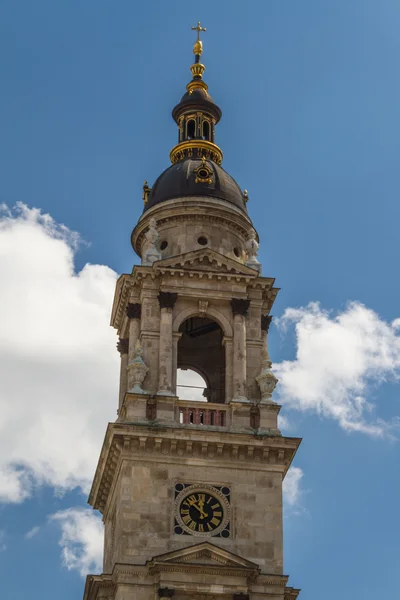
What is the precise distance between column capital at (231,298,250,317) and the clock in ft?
23.6

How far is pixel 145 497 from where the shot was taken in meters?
49.0

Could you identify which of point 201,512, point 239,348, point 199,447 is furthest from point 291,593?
point 239,348

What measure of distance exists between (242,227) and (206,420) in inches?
367

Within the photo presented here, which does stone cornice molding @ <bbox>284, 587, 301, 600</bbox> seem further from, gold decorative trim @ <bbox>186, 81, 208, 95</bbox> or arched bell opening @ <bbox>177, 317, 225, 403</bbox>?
gold decorative trim @ <bbox>186, 81, 208, 95</bbox>

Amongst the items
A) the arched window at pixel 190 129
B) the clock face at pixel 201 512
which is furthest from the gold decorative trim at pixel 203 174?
the clock face at pixel 201 512

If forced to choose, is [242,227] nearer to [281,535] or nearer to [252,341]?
[252,341]

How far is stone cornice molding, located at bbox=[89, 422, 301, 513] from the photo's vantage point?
163 ft

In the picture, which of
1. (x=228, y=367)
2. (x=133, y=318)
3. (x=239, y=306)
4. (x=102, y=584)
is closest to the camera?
(x=102, y=584)

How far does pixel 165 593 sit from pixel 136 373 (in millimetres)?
8396

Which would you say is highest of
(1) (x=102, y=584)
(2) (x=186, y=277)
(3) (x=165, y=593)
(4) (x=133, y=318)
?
(2) (x=186, y=277)

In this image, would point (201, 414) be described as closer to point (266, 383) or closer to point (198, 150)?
point (266, 383)

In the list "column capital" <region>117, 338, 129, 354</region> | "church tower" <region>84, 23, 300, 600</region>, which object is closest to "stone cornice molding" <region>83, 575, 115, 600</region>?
"church tower" <region>84, 23, 300, 600</region>

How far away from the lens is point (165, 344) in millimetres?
52500

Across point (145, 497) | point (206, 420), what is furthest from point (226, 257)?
point (145, 497)
